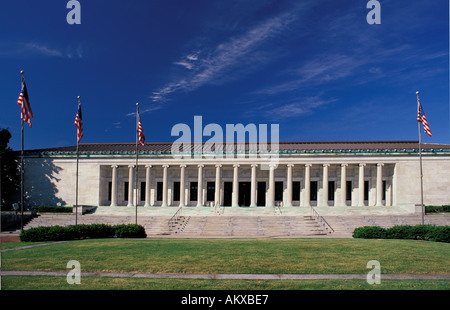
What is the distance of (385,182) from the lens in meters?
48.3

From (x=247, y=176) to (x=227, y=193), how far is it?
13.5 ft

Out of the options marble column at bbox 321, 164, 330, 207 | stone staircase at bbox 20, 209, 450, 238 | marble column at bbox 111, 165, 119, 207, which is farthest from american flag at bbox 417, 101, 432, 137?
marble column at bbox 111, 165, 119, 207

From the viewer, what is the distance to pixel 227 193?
1997 inches

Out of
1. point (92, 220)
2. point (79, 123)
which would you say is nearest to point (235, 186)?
point (92, 220)

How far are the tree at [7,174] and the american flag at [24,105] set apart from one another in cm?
2514

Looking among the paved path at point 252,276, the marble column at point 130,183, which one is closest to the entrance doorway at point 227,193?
the marble column at point 130,183

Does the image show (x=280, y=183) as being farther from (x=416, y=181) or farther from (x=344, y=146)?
(x=416, y=181)

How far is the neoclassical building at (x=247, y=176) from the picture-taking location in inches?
1796

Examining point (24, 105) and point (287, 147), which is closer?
point (24, 105)

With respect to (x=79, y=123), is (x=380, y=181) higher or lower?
lower

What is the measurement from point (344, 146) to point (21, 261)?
4686cm

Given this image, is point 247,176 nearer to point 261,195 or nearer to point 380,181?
point 261,195

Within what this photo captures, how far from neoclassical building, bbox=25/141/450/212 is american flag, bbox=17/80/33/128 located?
73.4 ft

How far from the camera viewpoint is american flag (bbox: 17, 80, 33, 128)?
2362cm
